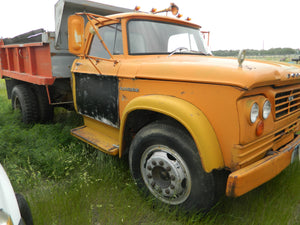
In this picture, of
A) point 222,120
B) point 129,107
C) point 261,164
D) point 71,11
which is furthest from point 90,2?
point 261,164

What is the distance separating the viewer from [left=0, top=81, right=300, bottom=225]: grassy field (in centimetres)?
214

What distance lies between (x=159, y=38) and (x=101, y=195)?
6.40 feet

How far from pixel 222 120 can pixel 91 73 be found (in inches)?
74.5

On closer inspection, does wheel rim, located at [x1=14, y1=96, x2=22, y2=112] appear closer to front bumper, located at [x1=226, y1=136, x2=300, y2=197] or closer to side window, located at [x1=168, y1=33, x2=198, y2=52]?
side window, located at [x1=168, y1=33, x2=198, y2=52]

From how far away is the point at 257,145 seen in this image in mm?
1961

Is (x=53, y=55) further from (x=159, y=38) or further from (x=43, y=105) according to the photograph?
(x=159, y=38)

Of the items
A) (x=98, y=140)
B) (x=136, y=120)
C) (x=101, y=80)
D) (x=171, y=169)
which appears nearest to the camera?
(x=171, y=169)

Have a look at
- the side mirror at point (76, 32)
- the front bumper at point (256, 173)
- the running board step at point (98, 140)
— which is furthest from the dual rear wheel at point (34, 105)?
the front bumper at point (256, 173)

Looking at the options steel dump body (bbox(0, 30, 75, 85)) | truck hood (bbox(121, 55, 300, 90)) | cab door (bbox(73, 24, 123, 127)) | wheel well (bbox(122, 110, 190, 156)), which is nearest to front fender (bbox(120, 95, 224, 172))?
truck hood (bbox(121, 55, 300, 90))

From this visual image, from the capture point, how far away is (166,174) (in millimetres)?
2180

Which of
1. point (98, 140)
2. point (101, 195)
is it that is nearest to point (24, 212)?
point (101, 195)

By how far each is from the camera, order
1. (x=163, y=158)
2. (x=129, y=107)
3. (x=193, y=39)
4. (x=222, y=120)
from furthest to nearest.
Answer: (x=193, y=39), (x=129, y=107), (x=163, y=158), (x=222, y=120)

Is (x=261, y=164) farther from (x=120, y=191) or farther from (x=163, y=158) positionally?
(x=120, y=191)

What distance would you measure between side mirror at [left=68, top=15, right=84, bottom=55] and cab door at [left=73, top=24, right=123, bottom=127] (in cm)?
15
